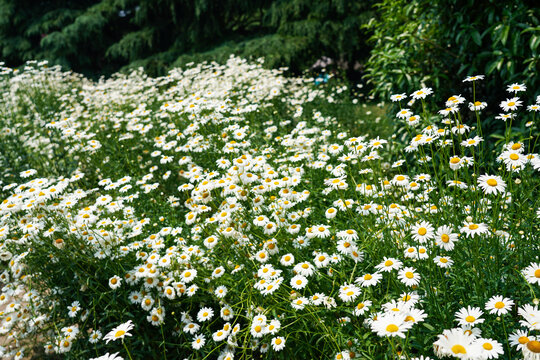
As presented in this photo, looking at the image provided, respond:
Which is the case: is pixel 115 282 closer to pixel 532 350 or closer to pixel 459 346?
pixel 459 346

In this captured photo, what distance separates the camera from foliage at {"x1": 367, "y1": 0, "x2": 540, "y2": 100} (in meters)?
2.58

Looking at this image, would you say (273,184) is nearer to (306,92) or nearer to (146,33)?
(306,92)

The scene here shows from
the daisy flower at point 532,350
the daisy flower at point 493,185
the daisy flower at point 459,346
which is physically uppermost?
the daisy flower at point 493,185

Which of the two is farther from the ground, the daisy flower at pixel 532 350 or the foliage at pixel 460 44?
the foliage at pixel 460 44

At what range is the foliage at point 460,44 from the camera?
8.47ft

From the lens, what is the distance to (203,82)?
5129 mm

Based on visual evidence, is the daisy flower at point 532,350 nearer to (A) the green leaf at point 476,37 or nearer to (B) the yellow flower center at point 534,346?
(B) the yellow flower center at point 534,346

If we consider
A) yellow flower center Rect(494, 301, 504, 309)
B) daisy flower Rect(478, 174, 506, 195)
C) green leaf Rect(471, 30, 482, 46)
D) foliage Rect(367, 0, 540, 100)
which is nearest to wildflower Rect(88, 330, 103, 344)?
yellow flower center Rect(494, 301, 504, 309)

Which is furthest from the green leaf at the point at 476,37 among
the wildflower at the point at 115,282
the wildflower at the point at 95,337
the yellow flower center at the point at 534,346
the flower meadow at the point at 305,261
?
the wildflower at the point at 95,337

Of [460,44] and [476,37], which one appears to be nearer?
[476,37]

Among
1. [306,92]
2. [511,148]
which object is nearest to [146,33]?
[306,92]

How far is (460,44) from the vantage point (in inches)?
121

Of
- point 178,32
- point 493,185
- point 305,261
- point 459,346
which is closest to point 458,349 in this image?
point 459,346

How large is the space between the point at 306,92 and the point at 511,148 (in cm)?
383
